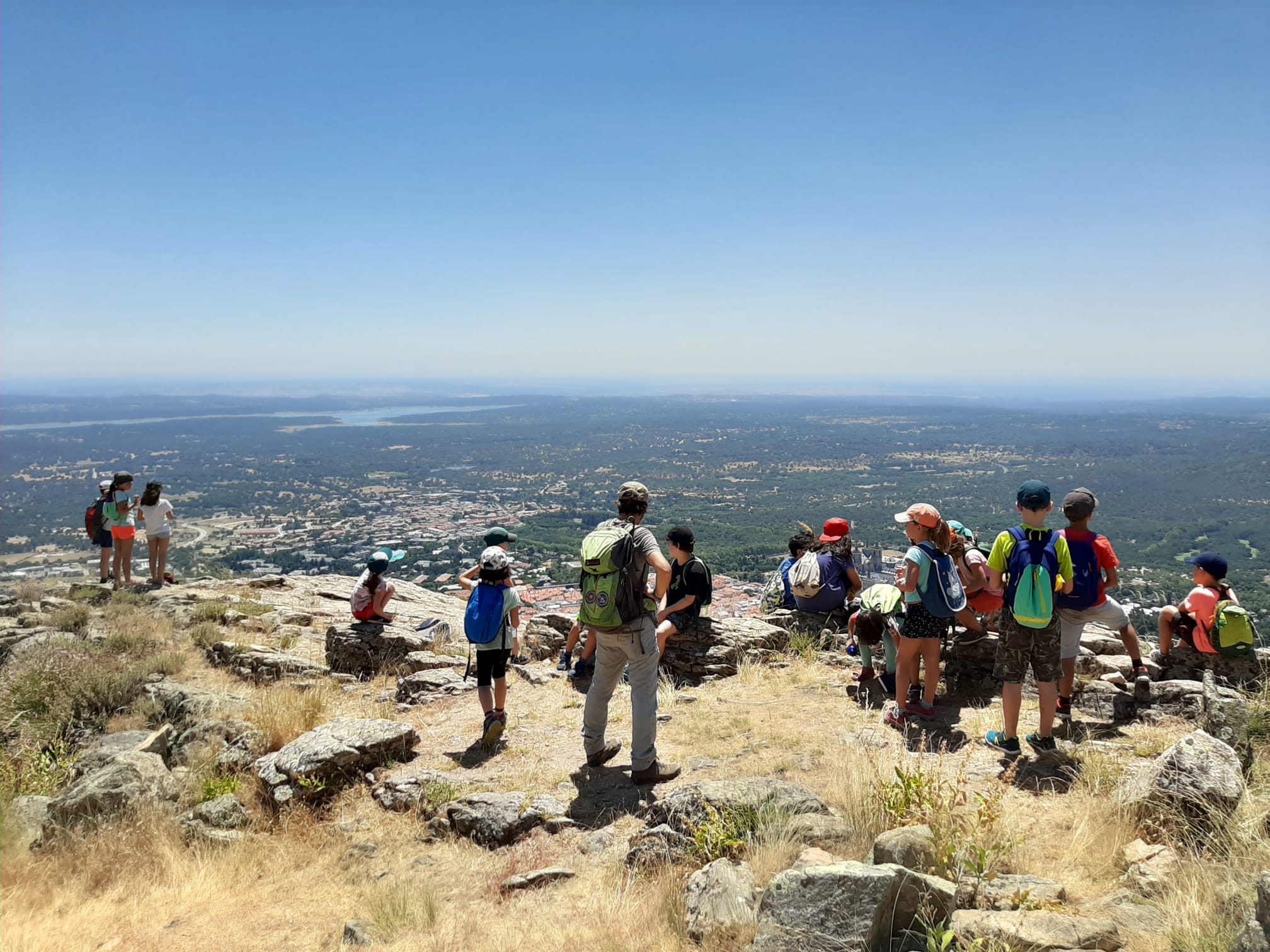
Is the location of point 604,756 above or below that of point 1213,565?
below

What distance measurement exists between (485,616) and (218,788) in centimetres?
246

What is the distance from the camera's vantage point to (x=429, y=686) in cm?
791

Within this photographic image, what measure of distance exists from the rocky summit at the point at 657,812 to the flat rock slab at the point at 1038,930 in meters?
0.01

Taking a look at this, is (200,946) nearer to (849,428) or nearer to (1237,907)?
(1237,907)

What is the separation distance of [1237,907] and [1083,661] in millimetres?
4774

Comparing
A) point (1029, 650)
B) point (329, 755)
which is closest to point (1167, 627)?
point (1029, 650)

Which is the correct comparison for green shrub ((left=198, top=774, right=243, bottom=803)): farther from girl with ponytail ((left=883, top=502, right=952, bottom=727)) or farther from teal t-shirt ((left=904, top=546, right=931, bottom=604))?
teal t-shirt ((left=904, top=546, right=931, bottom=604))

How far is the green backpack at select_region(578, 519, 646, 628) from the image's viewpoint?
194 inches

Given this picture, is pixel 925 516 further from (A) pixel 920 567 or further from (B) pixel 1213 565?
(B) pixel 1213 565

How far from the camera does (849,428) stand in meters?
142

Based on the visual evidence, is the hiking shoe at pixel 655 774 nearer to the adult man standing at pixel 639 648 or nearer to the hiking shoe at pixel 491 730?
the adult man standing at pixel 639 648

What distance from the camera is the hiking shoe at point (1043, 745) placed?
5207mm

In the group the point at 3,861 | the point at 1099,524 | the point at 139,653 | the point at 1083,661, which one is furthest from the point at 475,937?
the point at 1099,524

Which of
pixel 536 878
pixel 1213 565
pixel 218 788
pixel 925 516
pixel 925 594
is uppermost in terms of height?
pixel 925 516
